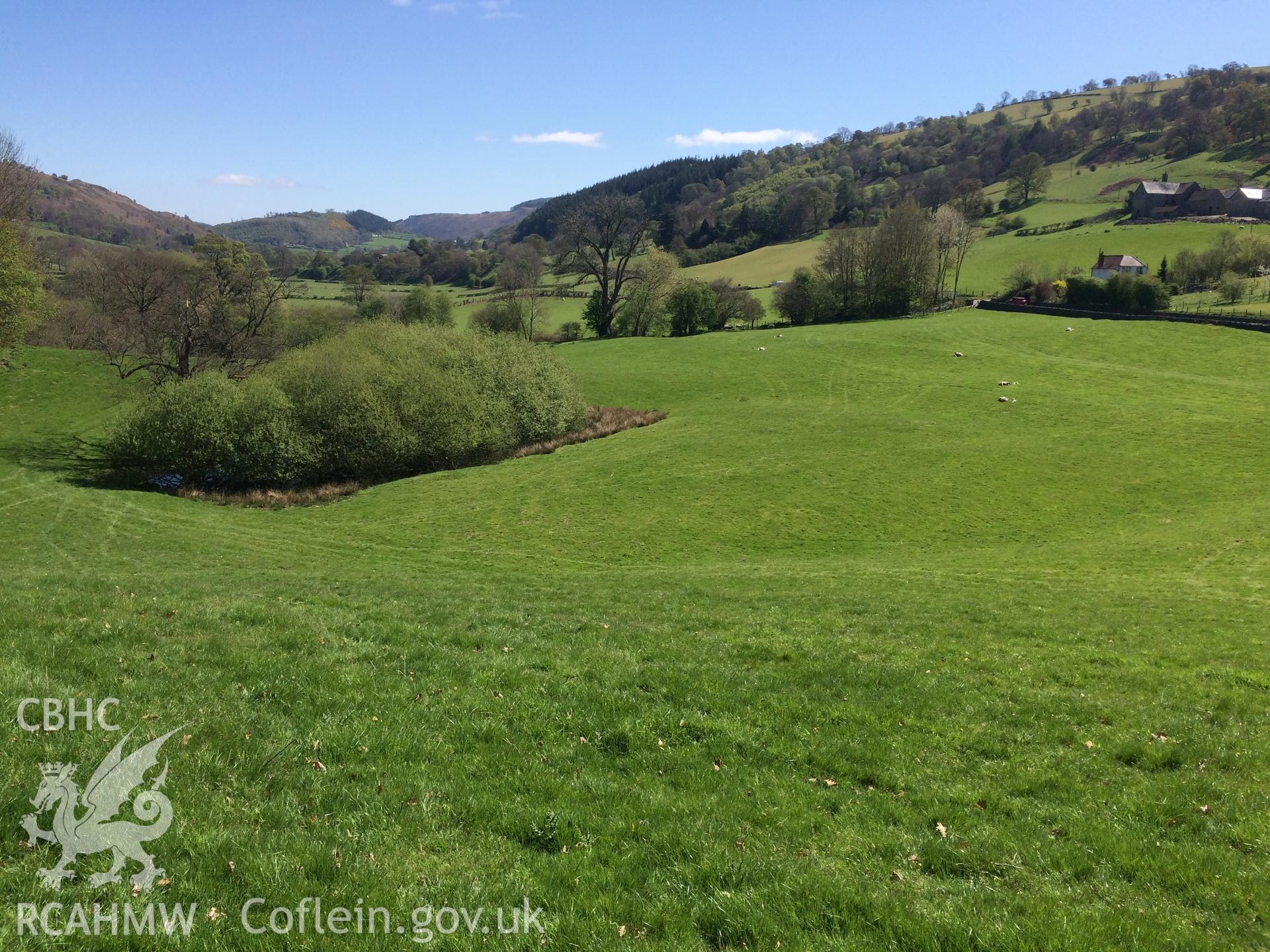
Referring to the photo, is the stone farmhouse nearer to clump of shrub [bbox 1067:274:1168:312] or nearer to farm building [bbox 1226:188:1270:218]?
farm building [bbox 1226:188:1270:218]

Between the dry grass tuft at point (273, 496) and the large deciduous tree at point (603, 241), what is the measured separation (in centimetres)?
5902

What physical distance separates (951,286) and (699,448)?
76.0 m

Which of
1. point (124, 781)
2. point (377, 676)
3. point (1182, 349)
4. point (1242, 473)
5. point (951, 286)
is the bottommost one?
point (1242, 473)

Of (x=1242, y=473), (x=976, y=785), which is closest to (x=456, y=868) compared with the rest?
(x=976, y=785)

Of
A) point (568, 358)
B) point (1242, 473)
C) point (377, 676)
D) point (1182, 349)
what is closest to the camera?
point (377, 676)

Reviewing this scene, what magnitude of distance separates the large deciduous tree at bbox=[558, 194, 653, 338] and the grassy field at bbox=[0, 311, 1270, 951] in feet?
237

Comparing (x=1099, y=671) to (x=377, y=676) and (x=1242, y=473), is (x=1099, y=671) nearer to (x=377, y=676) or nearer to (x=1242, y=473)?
(x=377, y=676)

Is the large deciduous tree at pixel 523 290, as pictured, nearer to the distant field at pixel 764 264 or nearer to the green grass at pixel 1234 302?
the distant field at pixel 764 264

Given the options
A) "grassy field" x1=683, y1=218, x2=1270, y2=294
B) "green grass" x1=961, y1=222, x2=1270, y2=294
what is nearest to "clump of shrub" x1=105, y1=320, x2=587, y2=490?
"grassy field" x1=683, y1=218, x2=1270, y2=294

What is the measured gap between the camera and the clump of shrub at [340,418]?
41625 millimetres

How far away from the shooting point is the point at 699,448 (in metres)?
44.3

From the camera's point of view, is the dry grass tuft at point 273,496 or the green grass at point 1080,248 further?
the green grass at point 1080,248

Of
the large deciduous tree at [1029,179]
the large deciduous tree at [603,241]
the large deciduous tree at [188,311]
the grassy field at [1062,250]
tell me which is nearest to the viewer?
the large deciduous tree at [188,311]

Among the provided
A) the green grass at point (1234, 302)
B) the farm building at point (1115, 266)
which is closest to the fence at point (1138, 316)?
the green grass at point (1234, 302)
